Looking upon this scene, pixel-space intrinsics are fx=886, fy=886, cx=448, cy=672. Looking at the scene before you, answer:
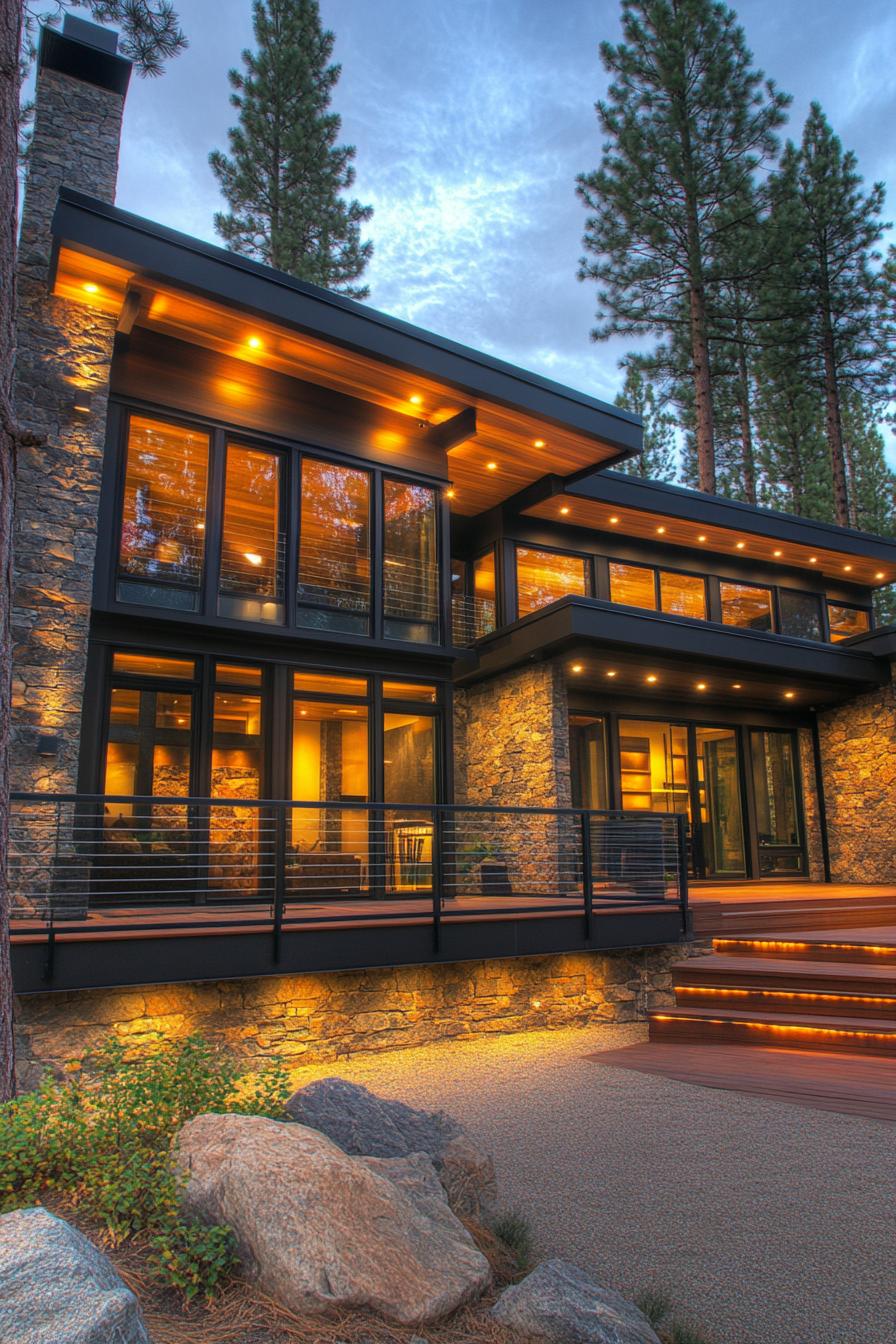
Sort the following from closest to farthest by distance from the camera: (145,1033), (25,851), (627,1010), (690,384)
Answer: (145,1033)
(25,851)
(627,1010)
(690,384)

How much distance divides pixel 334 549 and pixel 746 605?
26.9ft

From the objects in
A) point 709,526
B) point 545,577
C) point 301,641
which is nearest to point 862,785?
point 709,526

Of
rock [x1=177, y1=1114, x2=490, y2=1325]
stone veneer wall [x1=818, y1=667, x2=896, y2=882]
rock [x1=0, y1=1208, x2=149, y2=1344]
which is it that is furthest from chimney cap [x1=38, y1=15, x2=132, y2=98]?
stone veneer wall [x1=818, y1=667, x2=896, y2=882]

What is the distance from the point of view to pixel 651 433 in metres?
27.3

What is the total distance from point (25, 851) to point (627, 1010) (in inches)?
208

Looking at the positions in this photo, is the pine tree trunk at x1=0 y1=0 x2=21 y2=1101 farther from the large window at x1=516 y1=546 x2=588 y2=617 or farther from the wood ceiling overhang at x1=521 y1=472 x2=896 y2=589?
the large window at x1=516 y1=546 x2=588 y2=617

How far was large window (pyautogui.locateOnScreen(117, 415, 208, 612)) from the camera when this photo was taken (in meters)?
8.48

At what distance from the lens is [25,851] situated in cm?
692

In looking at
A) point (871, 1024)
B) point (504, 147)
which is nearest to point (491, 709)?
point (871, 1024)

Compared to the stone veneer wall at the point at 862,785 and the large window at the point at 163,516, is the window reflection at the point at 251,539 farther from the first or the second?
the stone veneer wall at the point at 862,785

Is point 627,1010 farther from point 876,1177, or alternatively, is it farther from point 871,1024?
point 876,1177

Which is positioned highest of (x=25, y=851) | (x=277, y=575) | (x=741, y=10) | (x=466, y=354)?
(x=741, y=10)

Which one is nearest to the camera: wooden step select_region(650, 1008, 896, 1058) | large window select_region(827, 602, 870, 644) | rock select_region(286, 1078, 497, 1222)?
rock select_region(286, 1078, 497, 1222)

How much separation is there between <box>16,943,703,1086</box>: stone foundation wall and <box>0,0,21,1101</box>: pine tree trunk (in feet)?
6.69
